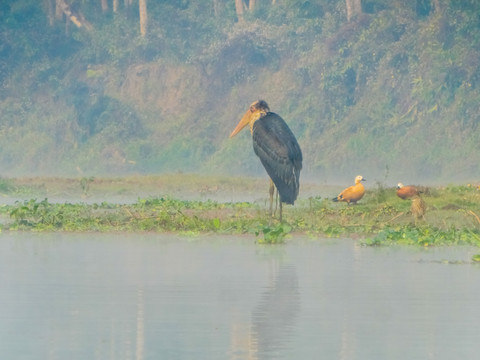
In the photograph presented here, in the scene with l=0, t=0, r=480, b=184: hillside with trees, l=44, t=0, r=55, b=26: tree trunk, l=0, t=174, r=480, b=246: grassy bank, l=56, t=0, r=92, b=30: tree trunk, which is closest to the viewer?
l=0, t=174, r=480, b=246: grassy bank

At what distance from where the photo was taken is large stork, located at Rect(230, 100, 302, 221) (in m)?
18.2

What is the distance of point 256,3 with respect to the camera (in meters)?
47.2

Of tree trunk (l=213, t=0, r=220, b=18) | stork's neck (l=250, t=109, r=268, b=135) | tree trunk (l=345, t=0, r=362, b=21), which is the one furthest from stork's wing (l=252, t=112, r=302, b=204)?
tree trunk (l=213, t=0, r=220, b=18)

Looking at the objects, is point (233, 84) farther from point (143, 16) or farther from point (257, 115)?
point (257, 115)

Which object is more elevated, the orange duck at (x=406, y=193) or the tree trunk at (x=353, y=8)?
the tree trunk at (x=353, y=8)

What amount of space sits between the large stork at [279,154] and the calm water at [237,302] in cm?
274

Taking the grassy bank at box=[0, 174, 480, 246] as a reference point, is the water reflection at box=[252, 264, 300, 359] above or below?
above

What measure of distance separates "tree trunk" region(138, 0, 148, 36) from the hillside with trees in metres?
0.04

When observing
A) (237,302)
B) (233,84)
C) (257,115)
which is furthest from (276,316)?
(233,84)

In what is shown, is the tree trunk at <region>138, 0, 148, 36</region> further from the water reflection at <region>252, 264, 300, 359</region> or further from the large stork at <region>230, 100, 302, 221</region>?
the water reflection at <region>252, 264, 300, 359</region>

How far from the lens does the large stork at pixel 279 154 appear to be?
18156mm

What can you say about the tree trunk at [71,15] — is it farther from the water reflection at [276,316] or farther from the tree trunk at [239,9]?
the water reflection at [276,316]

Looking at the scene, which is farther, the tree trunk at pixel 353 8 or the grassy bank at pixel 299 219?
the tree trunk at pixel 353 8

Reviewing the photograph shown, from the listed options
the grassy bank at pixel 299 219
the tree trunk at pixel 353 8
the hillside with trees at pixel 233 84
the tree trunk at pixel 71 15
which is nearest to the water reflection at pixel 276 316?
the grassy bank at pixel 299 219
